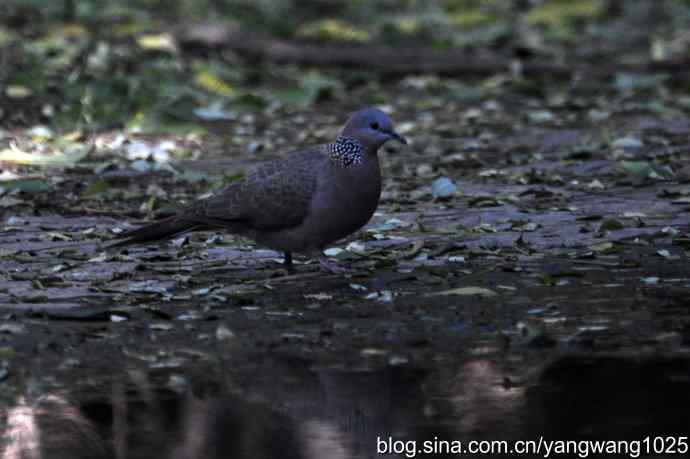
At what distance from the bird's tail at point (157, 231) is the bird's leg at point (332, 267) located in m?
0.66

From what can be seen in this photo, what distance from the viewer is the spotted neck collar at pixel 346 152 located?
7.21m

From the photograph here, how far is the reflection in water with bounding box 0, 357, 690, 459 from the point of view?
15.5 ft

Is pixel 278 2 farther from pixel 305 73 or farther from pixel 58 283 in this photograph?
pixel 58 283

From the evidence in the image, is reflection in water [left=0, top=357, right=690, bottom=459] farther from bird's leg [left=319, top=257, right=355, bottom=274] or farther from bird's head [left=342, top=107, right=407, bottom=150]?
bird's head [left=342, top=107, right=407, bottom=150]

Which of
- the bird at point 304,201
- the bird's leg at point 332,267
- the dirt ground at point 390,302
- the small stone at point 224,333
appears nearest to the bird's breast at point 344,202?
the bird at point 304,201

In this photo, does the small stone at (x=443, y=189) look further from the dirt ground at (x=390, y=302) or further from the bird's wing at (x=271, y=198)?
the bird's wing at (x=271, y=198)

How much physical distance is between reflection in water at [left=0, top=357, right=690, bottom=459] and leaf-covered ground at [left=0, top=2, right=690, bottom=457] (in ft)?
0.22

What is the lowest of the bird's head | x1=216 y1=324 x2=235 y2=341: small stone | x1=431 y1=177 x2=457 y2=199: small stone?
x1=431 y1=177 x2=457 y2=199: small stone

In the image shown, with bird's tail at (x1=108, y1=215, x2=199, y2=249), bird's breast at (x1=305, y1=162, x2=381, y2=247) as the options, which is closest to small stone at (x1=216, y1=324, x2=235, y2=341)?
bird's breast at (x1=305, y1=162, x2=381, y2=247)

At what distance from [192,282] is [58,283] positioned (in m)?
0.62

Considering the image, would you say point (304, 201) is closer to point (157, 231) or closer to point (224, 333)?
point (157, 231)

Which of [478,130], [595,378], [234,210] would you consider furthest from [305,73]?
[595,378]

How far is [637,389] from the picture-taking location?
5.24 metres

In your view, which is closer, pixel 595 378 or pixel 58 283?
pixel 595 378
